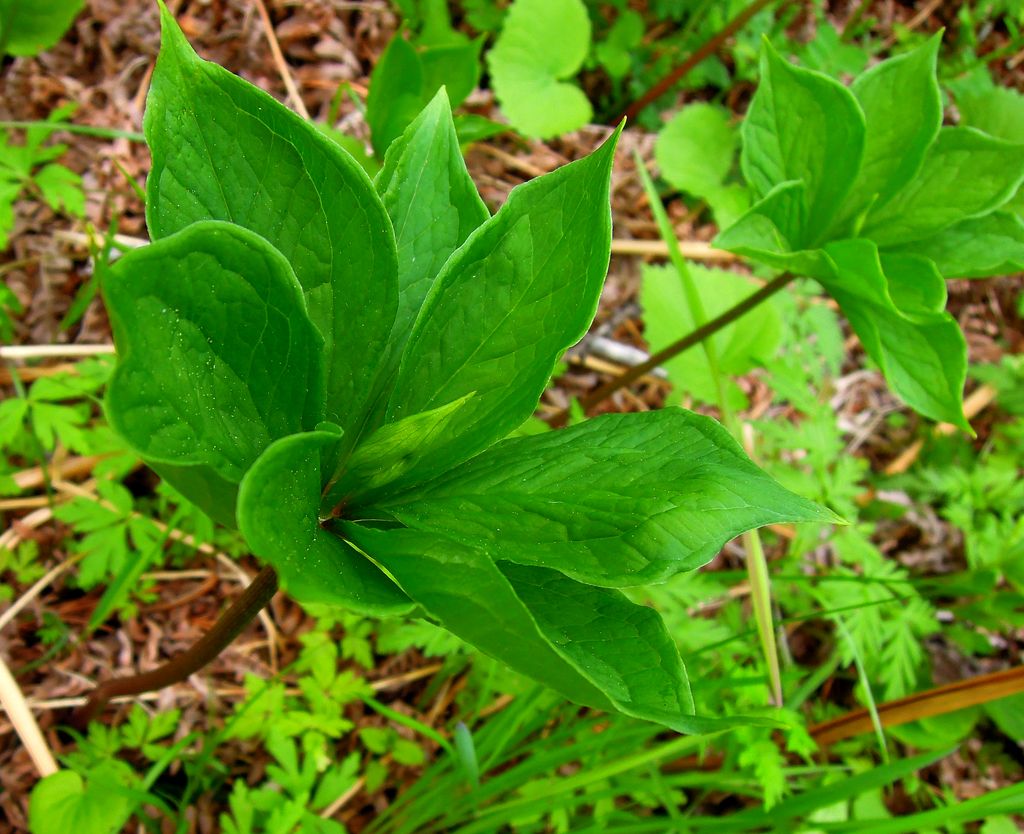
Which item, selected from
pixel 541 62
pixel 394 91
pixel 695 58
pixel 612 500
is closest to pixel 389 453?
pixel 612 500

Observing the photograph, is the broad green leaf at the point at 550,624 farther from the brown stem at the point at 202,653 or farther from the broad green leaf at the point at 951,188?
the broad green leaf at the point at 951,188

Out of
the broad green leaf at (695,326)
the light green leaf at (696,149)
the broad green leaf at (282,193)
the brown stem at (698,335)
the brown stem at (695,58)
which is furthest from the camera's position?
the light green leaf at (696,149)

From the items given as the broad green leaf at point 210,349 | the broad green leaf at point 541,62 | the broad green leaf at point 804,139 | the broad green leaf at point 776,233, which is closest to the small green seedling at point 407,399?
the broad green leaf at point 210,349

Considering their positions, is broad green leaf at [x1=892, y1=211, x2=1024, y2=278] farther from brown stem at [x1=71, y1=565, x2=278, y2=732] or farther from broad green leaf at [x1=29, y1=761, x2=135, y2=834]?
broad green leaf at [x1=29, y1=761, x2=135, y2=834]

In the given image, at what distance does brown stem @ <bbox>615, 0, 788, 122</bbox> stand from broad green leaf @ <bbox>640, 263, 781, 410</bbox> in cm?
49

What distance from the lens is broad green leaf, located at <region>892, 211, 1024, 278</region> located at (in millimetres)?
1367

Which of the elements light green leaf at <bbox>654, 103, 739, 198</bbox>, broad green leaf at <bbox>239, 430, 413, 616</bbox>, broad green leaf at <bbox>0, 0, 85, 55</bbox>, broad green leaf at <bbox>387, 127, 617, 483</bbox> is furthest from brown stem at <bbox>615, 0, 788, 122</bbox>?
broad green leaf at <bbox>239, 430, 413, 616</bbox>

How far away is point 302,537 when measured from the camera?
0.72 metres

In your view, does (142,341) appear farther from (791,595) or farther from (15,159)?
(791,595)

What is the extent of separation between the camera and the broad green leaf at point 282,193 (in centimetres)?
72

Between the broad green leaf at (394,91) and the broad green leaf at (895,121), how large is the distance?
2.92ft

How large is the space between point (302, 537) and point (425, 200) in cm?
41

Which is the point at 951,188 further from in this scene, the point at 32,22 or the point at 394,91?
the point at 32,22

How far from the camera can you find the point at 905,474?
247 cm
